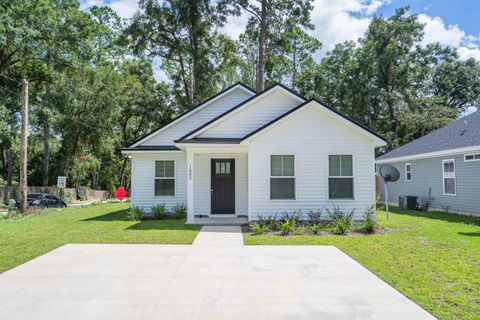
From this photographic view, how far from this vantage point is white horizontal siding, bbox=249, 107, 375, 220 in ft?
35.8

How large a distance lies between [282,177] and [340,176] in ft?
6.54

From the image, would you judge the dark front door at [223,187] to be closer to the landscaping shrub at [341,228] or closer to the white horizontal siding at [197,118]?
the white horizontal siding at [197,118]

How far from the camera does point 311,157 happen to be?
11000 millimetres

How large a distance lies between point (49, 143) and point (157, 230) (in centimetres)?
2742

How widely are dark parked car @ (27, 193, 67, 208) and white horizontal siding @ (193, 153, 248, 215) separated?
465 inches

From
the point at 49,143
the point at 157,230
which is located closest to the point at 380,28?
the point at 157,230

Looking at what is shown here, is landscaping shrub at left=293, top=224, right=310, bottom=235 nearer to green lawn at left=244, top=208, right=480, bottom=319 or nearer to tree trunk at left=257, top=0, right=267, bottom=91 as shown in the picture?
green lawn at left=244, top=208, right=480, bottom=319

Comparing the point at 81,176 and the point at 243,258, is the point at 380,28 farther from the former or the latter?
the point at 81,176

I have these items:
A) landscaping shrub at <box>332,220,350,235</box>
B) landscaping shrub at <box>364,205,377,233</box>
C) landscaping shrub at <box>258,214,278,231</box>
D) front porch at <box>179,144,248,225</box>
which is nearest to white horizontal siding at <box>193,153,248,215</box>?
front porch at <box>179,144,248,225</box>

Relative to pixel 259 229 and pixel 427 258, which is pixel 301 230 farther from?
pixel 427 258

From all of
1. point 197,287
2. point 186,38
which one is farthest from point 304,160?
point 186,38

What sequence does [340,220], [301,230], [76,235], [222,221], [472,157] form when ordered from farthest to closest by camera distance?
[472,157], [222,221], [340,220], [301,230], [76,235]

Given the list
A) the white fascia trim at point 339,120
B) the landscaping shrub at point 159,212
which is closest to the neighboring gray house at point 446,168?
the white fascia trim at point 339,120

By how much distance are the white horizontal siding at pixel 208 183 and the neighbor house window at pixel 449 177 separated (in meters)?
9.39
